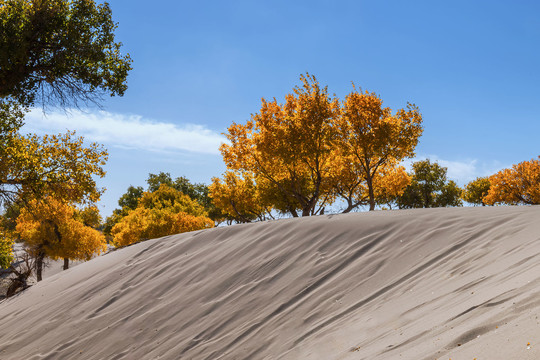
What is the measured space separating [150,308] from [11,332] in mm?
4557

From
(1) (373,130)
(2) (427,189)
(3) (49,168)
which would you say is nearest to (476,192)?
(2) (427,189)

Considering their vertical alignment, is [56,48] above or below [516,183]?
above

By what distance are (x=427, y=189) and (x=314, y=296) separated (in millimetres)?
43780

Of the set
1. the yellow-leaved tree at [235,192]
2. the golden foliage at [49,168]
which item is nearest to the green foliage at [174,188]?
the yellow-leaved tree at [235,192]

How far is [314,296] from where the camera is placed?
26.2 ft

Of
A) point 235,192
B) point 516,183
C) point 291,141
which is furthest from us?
point 516,183

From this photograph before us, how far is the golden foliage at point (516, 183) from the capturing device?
41.0 metres

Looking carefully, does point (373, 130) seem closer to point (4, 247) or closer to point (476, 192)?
point (4, 247)

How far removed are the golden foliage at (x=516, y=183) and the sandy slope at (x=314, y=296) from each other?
35.8 meters

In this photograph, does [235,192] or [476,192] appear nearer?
[235,192]

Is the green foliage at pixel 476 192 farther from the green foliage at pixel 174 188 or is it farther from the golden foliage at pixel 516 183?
the green foliage at pixel 174 188

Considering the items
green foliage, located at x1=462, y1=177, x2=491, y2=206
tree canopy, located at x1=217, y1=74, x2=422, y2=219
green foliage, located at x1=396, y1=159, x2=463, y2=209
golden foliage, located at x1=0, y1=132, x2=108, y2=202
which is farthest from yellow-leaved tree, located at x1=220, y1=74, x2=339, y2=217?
green foliage, located at x1=462, y1=177, x2=491, y2=206

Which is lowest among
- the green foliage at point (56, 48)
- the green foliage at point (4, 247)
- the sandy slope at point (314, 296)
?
the sandy slope at point (314, 296)

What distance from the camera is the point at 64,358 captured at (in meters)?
8.80
